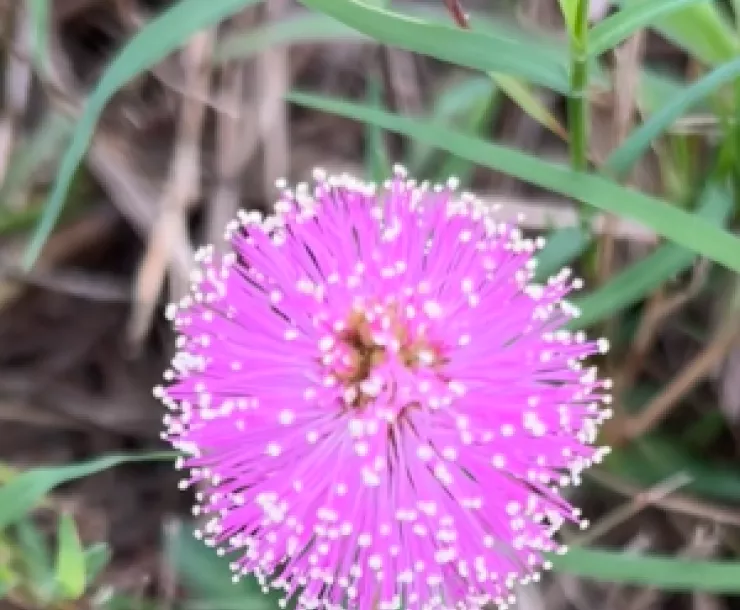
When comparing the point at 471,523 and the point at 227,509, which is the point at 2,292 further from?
the point at 471,523

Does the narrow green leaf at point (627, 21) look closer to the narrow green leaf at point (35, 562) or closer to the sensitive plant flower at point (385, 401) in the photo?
the sensitive plant flower at point (385, 401)

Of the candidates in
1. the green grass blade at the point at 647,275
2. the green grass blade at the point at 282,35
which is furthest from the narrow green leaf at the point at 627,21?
the green grass blade at the point at 282,35

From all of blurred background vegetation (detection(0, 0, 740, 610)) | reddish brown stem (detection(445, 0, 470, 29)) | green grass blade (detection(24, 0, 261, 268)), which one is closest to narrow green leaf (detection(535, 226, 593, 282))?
blurred background vegetation (detection(0, 0, 740, 610))

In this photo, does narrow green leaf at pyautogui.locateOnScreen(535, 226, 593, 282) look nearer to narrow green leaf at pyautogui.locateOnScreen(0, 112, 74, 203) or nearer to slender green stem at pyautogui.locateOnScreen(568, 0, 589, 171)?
Answer: slender green stem at pyautogui.locateOnScreen(568, 0, 589, 171)

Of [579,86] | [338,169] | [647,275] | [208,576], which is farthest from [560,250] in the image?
[208,576]

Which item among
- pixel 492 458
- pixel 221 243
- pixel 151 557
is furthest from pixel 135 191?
pixel 492 458

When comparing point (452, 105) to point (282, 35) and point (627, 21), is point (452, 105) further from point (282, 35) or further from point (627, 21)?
point (627, 21)
